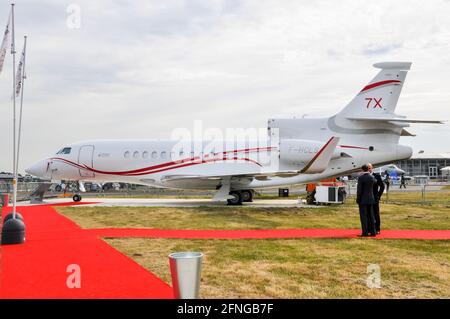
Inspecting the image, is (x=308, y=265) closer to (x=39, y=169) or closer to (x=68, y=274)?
(x=68, y=274)

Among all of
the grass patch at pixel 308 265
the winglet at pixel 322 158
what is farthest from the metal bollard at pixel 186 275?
the winglet at pixel 322 158

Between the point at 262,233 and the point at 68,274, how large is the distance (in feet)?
19.3

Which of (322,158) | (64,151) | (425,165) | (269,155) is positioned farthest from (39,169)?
(425,165)

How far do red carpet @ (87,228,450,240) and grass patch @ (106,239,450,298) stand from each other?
705 mm

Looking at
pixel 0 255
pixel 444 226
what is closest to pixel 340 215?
pixel 444 226

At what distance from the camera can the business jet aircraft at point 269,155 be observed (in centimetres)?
1933

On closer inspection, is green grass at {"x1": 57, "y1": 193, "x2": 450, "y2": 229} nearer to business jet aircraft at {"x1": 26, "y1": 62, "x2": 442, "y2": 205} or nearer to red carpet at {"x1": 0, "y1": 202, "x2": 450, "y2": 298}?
red carpet at {"x1": 0, "y1": 202, "x2": 450, "y2": 298}

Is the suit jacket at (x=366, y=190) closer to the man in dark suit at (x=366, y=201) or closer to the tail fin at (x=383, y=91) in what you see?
the man in dark suit at (x=366, y=201)

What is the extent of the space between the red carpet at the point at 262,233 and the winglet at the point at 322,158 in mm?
6591

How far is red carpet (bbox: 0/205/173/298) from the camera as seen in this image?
18.0 ft

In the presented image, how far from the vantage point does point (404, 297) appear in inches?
214

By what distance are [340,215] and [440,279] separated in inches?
369

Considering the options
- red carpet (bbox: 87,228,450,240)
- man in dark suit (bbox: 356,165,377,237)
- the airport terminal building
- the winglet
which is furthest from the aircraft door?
the airport terminal building

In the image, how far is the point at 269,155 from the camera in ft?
67.7
